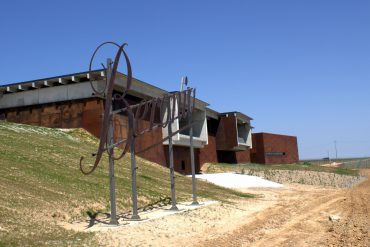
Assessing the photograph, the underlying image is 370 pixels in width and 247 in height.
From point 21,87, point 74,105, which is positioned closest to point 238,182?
point 74,105

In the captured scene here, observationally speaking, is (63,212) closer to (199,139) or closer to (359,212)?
(359,212)

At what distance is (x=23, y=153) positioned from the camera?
18.0 metres

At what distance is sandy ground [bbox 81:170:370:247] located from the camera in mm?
9875

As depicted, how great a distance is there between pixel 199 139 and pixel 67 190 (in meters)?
31.2

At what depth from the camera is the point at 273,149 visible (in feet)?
227

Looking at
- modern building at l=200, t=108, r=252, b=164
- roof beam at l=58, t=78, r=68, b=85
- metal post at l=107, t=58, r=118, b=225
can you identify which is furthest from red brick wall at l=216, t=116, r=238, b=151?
metal post at l=107, t=58, r=118, b=225

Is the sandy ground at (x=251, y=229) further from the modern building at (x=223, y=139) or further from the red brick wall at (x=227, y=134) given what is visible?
the red brick wall at (x=227, y=134)

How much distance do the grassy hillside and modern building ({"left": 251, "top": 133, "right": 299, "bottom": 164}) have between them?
138 feet

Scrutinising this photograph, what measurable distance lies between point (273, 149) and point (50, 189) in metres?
58.5

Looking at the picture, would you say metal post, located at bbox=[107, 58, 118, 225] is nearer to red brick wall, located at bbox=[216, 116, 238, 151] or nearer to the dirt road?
the dirt road

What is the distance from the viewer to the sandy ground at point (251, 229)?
9875mm

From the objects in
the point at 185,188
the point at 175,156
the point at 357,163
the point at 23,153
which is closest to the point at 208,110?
the point at 175,156

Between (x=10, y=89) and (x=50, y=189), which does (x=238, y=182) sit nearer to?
(x=10, y=89)

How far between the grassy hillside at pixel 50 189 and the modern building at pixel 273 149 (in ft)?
138
